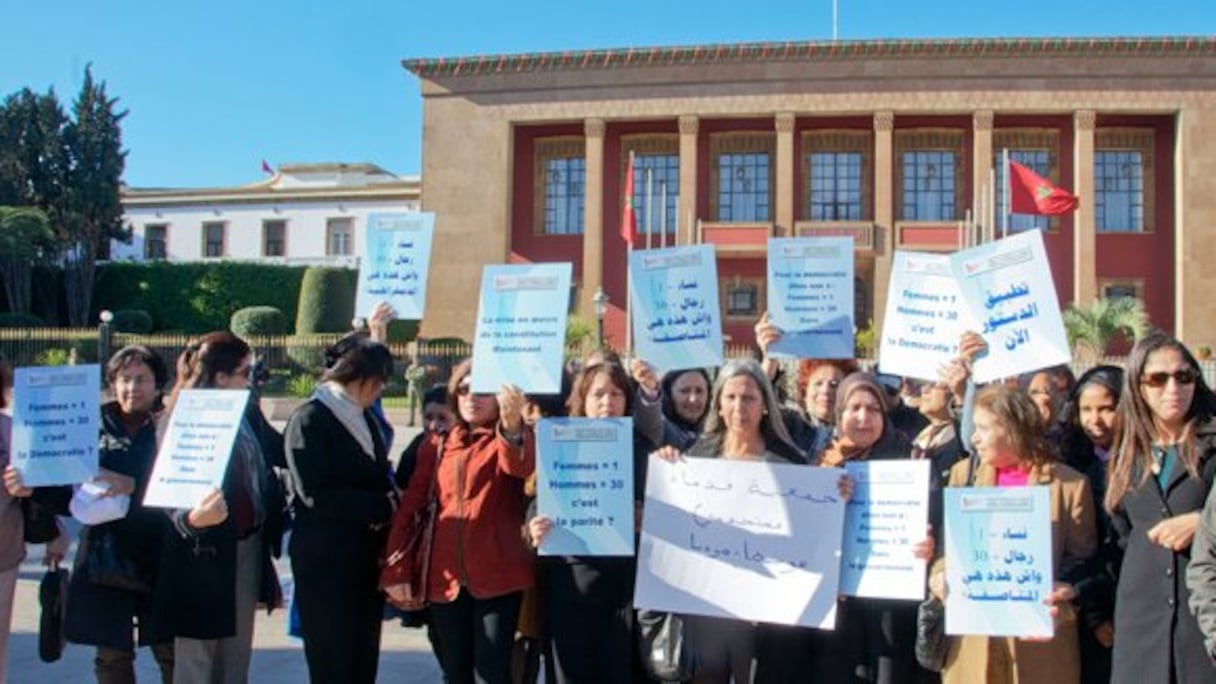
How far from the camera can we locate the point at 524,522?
484cm

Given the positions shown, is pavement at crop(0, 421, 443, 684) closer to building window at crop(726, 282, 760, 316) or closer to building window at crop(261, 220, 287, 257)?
building window at crop(726, 282, 760, 316)

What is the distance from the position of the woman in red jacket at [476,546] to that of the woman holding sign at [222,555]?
0.75 m

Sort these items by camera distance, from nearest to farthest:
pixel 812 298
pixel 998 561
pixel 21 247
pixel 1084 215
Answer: pixel 998 561, pixel 812 298, pixel 1084 215, pixel 21 247

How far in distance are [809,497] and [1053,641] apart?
3.74 feet

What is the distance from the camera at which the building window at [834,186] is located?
37531 millimetres

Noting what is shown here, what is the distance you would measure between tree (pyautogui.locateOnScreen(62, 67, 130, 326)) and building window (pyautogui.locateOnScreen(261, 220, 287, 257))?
8.11 metres

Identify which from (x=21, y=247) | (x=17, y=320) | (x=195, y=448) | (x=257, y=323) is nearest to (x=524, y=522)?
(x=195, y=448)

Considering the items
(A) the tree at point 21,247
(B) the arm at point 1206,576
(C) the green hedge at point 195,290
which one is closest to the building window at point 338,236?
(C) the green hedge at point 195,290

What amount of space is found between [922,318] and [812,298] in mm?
618

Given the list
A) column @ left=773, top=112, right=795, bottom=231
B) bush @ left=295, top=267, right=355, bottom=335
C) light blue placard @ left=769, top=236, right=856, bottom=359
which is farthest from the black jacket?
bush @ left=295, top=267, right=355, bottom=335

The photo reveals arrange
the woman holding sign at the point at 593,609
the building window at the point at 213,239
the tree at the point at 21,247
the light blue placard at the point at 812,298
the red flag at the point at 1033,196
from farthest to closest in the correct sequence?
the building window at the point at 213,239, the tree at the point at 21,247, the red flag at the point at 1033,196, the light blue placard at the point at 812,298, the woman holding sign at the point at 593,609

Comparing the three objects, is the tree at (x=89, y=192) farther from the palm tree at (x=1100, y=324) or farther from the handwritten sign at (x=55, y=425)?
the handwritten sign at (x=55, y=425)

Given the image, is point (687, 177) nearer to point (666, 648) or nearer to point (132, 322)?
point (132, 322)

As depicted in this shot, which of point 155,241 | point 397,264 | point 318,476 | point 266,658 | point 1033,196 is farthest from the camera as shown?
point 155,241
